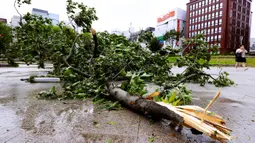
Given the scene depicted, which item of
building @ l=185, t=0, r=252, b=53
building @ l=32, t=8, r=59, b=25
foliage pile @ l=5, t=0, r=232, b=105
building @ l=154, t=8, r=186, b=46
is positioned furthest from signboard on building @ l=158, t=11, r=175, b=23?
foliage pile @ l=5, t=0, r=232, b=105

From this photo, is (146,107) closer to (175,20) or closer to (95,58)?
(95,58)

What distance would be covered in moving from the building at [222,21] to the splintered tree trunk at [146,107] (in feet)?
231

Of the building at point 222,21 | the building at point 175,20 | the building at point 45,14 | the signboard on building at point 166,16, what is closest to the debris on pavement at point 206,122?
the building at point 45,14

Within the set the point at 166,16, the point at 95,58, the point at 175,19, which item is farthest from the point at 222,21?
the point at 95,58

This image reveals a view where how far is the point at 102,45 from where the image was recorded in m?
5.30

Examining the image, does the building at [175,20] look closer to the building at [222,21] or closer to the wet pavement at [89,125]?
the building at [222,21]

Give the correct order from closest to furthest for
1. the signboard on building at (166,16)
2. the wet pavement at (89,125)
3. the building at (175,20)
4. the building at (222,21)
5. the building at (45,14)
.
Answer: the wet pavement at (89,125), the building at (45,14), the building at (222,21), the building at (175,20), the signboard on building at (166,16)

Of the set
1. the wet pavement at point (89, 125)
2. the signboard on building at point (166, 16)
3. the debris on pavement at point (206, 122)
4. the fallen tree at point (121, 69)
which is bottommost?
the wet pavement at point (89, 125)

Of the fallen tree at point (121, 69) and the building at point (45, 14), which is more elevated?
the building at point (45, 14)

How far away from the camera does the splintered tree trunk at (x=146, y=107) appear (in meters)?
1.58

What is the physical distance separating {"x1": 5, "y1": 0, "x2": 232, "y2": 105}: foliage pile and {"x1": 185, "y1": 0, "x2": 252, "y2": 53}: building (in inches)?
2676

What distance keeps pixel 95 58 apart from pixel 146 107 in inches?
109

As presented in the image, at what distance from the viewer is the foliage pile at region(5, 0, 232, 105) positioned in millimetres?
3431

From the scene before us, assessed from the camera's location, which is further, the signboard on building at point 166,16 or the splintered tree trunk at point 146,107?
the signboard on building at point 166,16
